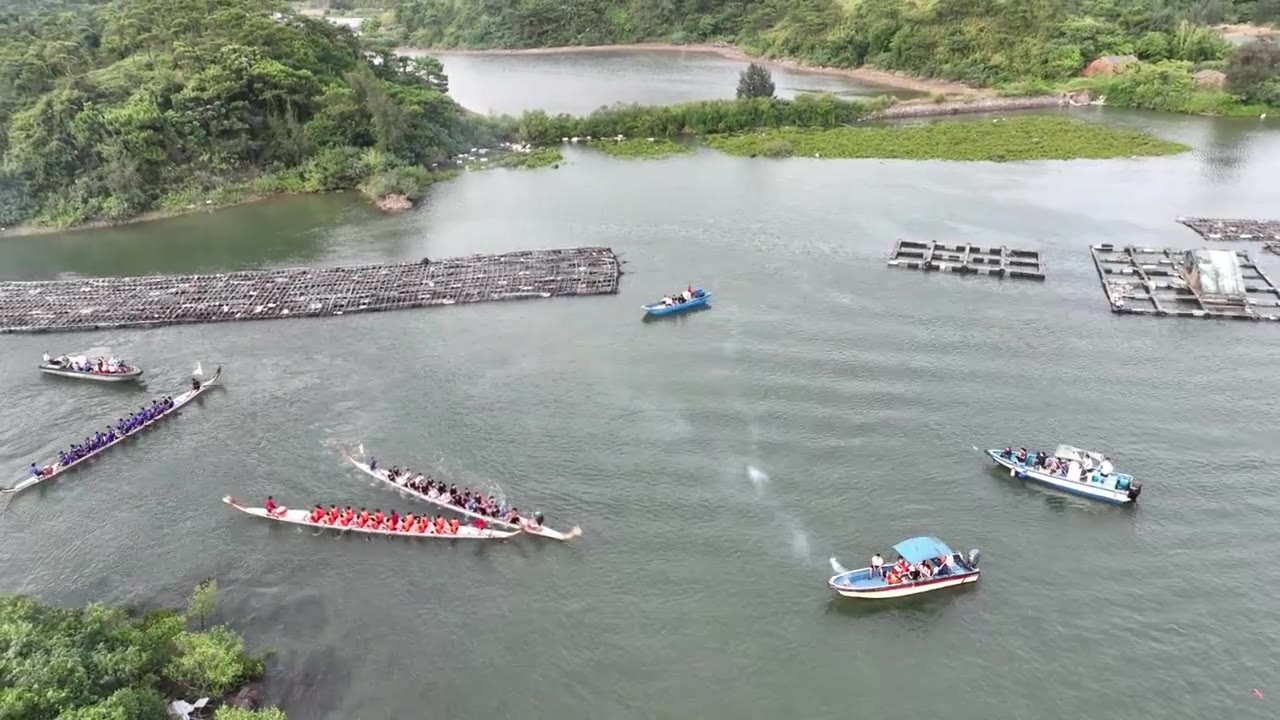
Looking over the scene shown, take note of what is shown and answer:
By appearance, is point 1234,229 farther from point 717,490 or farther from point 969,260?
point 717,490

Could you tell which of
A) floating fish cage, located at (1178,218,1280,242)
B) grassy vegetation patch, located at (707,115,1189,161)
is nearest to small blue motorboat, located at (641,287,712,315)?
floating fish cage, located at (1178,218,1280,242)

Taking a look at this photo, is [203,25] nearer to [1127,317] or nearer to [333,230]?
[333,230]

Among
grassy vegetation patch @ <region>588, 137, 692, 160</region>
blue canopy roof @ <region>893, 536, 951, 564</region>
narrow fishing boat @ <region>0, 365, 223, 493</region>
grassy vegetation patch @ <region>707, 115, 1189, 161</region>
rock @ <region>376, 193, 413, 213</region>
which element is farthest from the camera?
grassy vegetation patch @ <region>588, 137, 692, 160</region>

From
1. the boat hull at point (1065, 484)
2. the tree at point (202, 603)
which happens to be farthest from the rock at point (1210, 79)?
the tree at point (202, 603)

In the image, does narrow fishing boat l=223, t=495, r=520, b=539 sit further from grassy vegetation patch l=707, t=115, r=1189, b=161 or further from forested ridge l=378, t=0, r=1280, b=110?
forested ridge l=378, t=0, r=1280, b=110

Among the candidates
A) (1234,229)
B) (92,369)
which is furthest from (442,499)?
(1234,229)

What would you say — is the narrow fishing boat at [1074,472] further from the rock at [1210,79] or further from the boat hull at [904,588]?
the rock at [1210,79]
